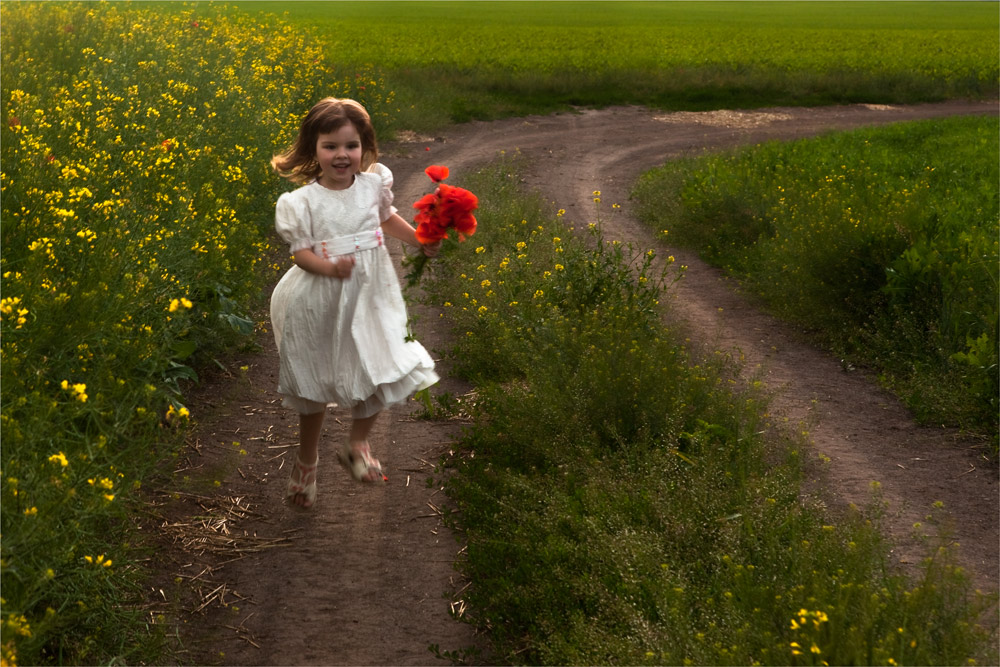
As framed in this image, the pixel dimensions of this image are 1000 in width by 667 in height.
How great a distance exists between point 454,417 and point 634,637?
2.74m

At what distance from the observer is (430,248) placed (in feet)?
15.4

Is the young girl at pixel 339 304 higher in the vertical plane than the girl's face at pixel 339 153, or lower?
lower

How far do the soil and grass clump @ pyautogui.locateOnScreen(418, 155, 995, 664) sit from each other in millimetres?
237

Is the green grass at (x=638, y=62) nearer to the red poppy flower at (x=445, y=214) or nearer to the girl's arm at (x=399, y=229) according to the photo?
the girl's arm at (x=399, y=229)

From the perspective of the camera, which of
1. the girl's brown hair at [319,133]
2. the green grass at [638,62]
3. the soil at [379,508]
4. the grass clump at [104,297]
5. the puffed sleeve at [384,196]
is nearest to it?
the grass clump at [104,297]

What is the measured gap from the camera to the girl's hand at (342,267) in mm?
4410

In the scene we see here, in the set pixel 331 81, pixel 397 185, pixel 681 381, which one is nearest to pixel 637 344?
pixel 681 381

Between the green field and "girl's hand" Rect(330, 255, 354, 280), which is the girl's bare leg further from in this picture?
"girl's hand" Rect(330, 255, 354, 280)

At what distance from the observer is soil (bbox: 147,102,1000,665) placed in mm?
3902

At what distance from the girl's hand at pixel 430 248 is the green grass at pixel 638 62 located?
12617mm

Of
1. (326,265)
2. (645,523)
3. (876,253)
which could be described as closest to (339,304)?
(326,265)

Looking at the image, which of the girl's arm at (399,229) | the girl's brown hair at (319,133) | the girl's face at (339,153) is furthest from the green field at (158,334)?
the girl's arm at (399,229)

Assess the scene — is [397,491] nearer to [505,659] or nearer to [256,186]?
[505,659]

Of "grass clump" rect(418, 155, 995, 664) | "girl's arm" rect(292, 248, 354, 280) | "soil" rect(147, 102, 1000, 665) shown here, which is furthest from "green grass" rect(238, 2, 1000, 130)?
"girl's arm" rect(292, 248, 354, 280)
